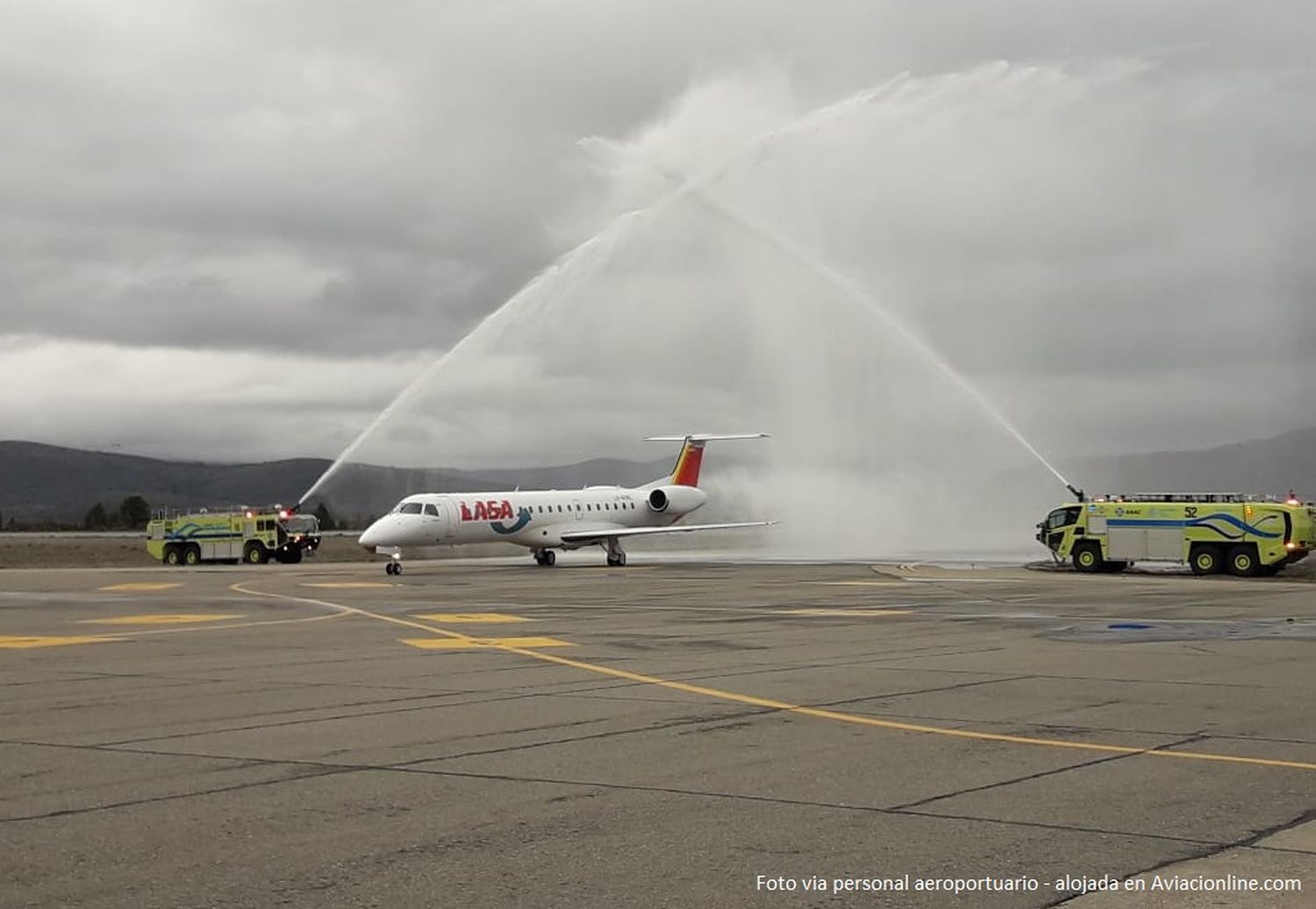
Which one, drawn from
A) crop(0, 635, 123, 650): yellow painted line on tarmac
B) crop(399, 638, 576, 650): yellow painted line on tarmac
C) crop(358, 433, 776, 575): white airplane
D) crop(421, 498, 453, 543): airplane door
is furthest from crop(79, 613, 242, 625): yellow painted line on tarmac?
crop(421, 498, 453, 543): airplane door

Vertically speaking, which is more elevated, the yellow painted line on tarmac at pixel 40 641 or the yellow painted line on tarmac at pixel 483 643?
the yellow painted line on tarmac at pixel 483 643

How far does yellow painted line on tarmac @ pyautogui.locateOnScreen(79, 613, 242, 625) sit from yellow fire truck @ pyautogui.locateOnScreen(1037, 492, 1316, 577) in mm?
34497

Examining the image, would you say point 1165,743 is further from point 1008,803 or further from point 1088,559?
point 1088,559

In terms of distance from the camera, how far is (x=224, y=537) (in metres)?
70.4

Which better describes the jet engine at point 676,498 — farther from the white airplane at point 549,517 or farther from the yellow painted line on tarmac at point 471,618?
the yellow painted line on tarmac at point 471,618

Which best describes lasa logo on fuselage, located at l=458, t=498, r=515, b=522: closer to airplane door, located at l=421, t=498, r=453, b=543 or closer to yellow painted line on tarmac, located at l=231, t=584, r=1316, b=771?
airplane door, located at l=421, t=498, r=453, b=543

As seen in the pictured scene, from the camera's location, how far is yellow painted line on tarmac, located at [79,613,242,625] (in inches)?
1152

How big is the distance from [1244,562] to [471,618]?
3181cm

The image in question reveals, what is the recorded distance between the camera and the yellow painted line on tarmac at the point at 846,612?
30656 millimetres

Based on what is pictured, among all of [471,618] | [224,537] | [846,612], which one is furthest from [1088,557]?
[224,537]

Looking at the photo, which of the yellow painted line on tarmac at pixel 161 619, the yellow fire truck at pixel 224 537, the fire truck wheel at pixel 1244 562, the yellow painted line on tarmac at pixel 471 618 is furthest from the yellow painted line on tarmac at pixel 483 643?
the yellow fire truck at pixel 224 537

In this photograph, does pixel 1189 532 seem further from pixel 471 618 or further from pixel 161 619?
pixel 161 619

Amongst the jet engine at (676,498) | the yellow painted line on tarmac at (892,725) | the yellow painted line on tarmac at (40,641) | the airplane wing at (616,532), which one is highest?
the jet engine at (676,498)

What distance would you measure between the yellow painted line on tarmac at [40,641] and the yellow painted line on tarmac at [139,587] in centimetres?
1719
